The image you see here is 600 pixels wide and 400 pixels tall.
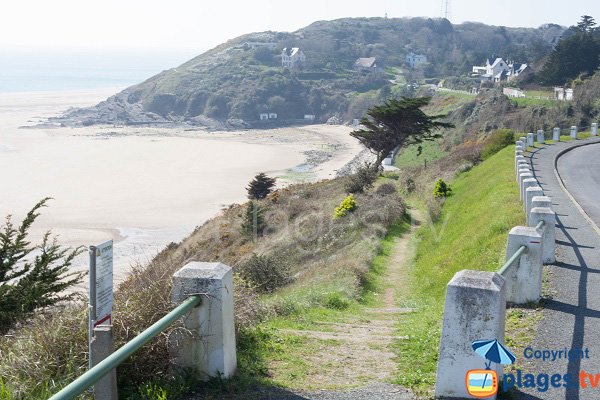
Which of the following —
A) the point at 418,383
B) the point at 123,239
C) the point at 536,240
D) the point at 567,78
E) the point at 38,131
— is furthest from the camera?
the point at 38,131

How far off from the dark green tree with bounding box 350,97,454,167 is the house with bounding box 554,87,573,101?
1880cm

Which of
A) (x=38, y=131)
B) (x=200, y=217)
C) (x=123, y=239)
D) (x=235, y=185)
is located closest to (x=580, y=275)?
(x=123, y=239)

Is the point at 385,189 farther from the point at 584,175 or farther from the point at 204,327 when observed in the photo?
the point at 204,327

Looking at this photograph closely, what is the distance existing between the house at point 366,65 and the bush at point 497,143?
417 feet

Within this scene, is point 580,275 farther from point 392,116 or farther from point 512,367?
point 392,116

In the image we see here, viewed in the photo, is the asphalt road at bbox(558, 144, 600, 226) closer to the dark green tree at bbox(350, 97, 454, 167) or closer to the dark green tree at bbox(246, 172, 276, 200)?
the dark green tree at bbox(350, 97, 454, 167)

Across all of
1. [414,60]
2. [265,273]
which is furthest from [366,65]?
[265,273]

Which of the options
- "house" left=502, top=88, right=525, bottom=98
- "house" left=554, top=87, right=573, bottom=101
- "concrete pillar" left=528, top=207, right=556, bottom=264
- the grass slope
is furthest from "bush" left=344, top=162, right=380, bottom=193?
"house" left=502, top=88, right=525, bottom=98

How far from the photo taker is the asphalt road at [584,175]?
52.3 ft

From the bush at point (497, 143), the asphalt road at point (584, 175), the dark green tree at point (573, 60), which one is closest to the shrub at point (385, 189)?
the bush at point (497, 143)

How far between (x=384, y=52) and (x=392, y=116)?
5999 inches

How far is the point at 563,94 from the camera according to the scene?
172 ft

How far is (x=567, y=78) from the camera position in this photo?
186ft

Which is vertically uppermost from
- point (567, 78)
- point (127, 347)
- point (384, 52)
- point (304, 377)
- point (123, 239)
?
point (384, 52)
